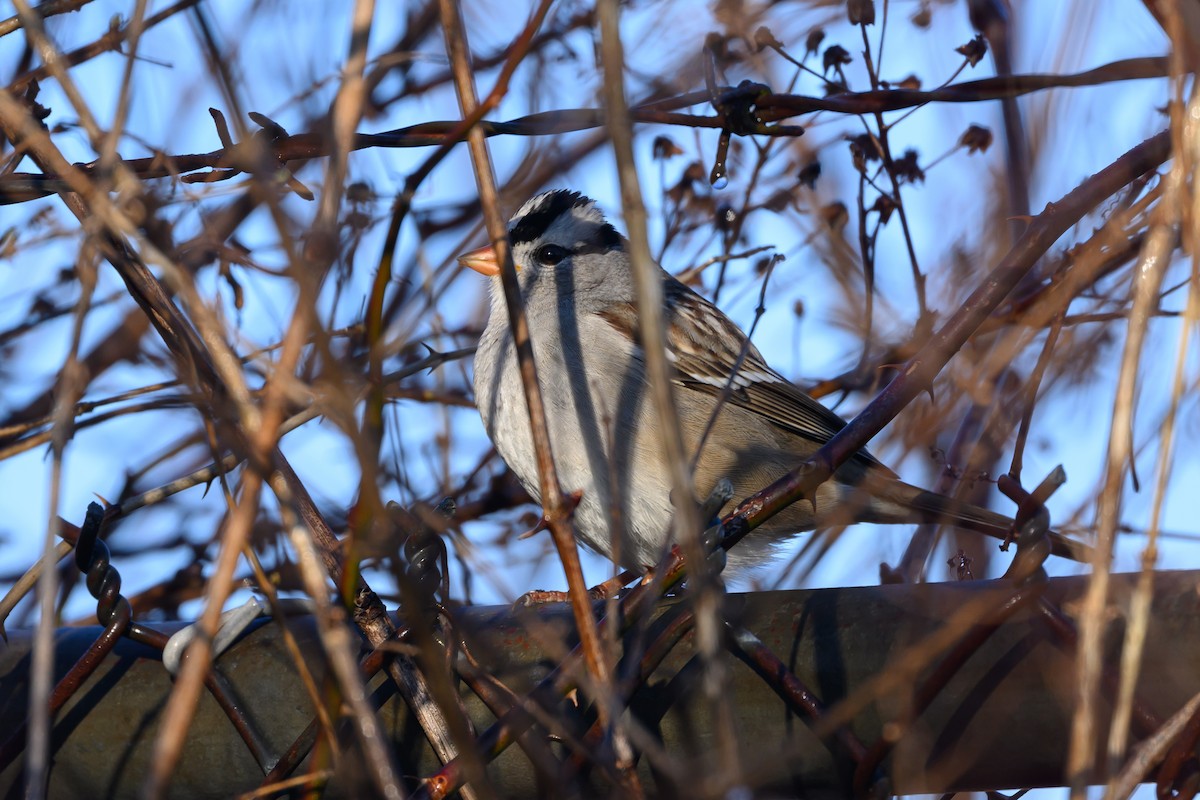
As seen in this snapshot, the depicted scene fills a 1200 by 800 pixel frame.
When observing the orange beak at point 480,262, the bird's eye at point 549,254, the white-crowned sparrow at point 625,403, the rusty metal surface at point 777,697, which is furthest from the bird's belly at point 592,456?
the rusty metal surface at point 777,697

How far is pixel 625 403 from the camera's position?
3152mm

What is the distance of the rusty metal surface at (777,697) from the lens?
1262 mm

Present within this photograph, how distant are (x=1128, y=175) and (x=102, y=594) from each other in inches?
56.0

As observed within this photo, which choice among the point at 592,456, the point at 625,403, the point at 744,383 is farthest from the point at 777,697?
the point at 744,383

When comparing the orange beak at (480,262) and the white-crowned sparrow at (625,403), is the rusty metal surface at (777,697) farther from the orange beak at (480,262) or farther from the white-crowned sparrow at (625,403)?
the orange beak at (480,262)

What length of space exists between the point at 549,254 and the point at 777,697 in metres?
2.54

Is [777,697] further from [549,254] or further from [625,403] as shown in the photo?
[549,254]

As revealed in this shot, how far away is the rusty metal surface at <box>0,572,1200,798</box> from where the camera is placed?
126cm

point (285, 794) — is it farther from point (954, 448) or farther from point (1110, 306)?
point (1110, 306)

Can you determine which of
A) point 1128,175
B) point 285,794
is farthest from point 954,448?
point 285,794

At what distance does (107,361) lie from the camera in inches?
145

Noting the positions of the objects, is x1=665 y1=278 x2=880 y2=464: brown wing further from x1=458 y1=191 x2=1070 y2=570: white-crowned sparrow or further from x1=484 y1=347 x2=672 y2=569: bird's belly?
x1=484 y1=347 x2=672 y2=569: bird's belly

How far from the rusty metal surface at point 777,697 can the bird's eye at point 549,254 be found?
89.5 inches

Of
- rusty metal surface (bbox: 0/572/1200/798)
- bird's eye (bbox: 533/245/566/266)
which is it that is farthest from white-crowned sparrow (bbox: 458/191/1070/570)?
rusty metal surface (bbox: 0/572/1200/798)
